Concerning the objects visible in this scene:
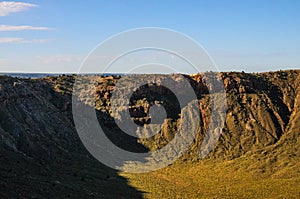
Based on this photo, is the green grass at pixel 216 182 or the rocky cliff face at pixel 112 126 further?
the green grass at pixel 216 182

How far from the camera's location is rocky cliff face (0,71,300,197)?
63.2 metres

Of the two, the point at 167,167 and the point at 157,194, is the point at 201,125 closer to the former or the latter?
the point at 167,167

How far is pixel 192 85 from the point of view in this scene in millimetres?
105250

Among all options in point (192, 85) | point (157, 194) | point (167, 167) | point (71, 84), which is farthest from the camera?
point (71, 84)

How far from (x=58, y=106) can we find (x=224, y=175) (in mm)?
43047

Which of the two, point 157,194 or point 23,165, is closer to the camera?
point 23,165

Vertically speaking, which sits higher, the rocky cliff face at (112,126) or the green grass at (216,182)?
the rocky cliff face at (112,126)

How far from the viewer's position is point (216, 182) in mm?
73188

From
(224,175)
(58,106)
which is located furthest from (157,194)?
(58,106)

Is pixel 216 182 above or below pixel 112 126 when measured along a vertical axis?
below

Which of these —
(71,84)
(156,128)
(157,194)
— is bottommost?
(157,194)

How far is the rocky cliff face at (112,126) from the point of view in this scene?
207ft

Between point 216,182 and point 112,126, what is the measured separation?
32.6 meters

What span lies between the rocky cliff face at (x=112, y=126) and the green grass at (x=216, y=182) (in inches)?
137
